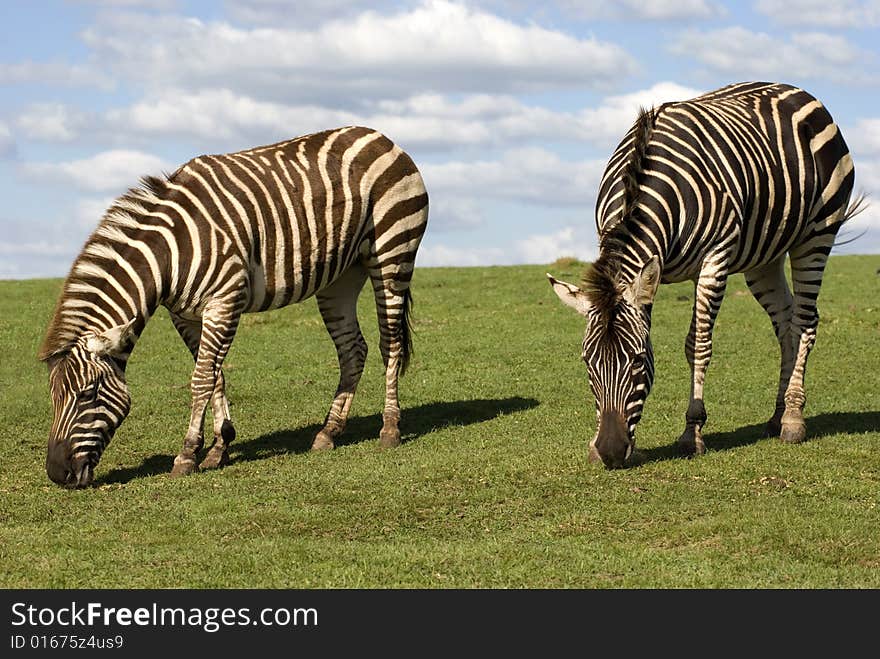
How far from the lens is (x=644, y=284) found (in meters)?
10.9

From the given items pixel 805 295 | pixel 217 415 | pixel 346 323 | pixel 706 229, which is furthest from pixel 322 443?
pixel 805 295

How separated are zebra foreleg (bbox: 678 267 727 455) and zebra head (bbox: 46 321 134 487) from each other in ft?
19.4

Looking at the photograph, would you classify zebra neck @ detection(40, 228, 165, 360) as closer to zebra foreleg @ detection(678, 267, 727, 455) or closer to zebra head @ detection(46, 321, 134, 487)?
zebra head @ detection(46, 321, 134, 487)

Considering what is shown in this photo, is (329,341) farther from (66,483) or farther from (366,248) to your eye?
(66,483)

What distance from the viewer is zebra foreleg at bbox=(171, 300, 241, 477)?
12172mm

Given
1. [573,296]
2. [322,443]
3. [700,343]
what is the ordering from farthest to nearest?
[322,443], [700,343], [573,296]

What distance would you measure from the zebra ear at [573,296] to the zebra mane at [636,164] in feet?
2.13

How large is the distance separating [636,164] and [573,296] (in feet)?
5.27

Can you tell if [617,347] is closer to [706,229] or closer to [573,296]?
[573,296]

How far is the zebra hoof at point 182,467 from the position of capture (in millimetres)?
12141

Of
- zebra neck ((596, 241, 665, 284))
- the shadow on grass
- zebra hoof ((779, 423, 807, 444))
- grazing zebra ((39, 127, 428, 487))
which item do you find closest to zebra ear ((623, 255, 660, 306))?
zebra neck ((596, 241, 665, 284))

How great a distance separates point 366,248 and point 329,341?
904 centimetres

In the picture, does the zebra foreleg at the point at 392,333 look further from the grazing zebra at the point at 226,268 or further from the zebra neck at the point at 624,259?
the zebra neck at the point at 624,259
